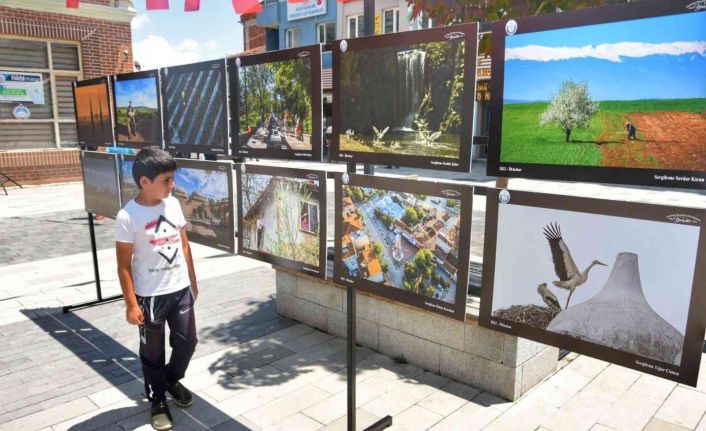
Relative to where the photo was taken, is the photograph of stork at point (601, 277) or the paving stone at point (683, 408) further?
the paving stone at point (683, 408)

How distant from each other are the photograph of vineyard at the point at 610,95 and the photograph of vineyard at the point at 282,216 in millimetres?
1514

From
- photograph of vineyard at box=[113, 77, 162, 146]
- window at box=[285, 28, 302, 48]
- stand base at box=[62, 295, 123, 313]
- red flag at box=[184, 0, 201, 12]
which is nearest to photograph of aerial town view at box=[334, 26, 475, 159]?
photograph of vineyard at box=[113, 77, 162, 146]

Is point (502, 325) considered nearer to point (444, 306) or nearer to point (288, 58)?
point (444, 306)

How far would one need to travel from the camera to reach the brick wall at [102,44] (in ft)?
48.6

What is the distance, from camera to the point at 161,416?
353 centimetres

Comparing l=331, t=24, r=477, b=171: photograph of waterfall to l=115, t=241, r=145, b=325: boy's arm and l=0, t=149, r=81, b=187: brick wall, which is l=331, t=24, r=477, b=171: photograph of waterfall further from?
l=0, t=149, r=81, b=187: brick wall

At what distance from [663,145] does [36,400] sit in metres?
4.36

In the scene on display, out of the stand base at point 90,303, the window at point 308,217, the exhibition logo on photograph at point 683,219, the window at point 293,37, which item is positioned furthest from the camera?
the window at point 293,37

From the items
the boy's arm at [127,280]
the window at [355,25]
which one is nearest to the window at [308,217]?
the boy's arm at [127,280]

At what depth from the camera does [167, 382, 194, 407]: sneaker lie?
3779 mm

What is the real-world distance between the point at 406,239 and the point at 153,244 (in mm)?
1691

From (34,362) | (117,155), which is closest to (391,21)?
(117,155)

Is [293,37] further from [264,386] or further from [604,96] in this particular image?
[604,96]

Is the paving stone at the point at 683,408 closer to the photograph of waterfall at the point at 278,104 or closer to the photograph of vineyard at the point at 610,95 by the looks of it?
the photograph of vineyard at the point at 610,95
